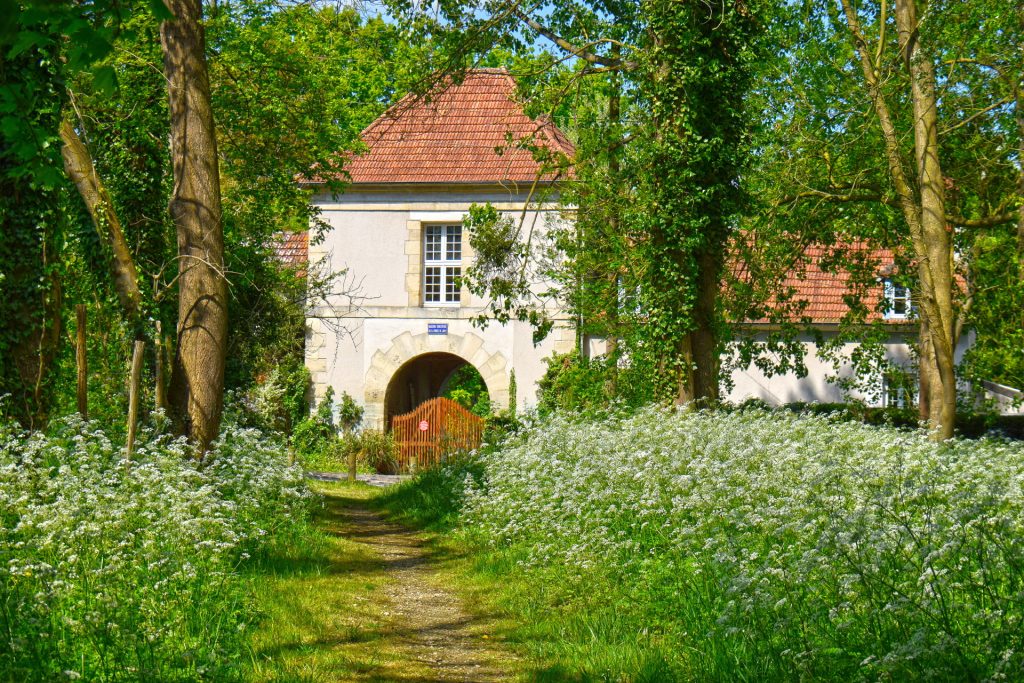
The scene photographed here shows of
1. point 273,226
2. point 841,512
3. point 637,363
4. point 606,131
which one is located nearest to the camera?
point 841,512

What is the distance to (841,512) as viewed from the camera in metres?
6.16

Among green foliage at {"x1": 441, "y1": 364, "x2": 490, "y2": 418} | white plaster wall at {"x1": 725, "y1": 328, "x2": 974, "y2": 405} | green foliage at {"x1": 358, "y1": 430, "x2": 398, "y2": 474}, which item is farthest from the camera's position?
white plaster wall at {"x1": 725, "y1": 328, "x2": 974, "y2": 405}

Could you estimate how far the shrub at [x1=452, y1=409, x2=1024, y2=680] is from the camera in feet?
15.6

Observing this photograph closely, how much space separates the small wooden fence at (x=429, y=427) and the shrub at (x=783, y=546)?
49.2 ft

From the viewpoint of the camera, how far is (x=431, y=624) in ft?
25.7

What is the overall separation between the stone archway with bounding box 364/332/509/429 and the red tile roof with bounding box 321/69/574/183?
391 cm

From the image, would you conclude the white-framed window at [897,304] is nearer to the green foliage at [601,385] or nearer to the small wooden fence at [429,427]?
the small wooden fence at [429,427]

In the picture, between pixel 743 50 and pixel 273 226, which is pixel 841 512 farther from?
pixel 273 226

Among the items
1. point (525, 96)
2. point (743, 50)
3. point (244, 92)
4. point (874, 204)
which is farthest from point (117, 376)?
point (874, 204)

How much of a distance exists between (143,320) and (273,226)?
6717 mm

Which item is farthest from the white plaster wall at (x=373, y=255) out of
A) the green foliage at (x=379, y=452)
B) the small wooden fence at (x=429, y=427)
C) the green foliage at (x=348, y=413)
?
the green foliage at (x=379, y=452)

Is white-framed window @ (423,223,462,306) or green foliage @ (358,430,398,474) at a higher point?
white-framed window @ (423,223,462,306)

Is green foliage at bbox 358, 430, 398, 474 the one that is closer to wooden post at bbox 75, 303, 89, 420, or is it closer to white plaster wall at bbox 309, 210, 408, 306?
white plaster wall at bbox 309, 210, 408, 306

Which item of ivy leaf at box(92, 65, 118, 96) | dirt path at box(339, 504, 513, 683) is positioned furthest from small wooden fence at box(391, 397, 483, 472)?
ivy leaf at box(92, 65, 118, 96)
